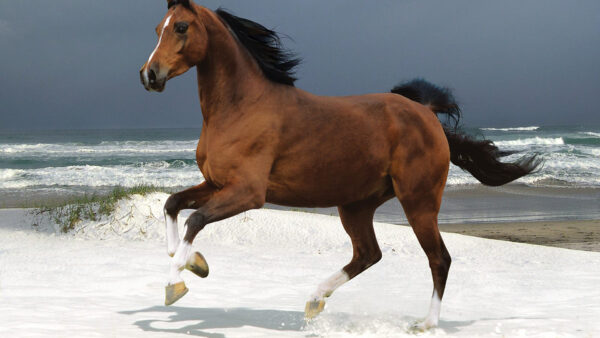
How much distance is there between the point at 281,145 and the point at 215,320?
57.6 inches

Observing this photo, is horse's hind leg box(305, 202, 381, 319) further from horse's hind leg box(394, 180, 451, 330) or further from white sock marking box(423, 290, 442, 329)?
white sock marking box(423, 290, 442, 329)

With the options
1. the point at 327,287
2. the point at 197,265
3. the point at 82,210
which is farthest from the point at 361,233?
the point at 82,210

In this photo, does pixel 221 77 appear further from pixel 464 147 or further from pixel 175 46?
pixel 464 147

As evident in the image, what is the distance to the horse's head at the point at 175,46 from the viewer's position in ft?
10.4

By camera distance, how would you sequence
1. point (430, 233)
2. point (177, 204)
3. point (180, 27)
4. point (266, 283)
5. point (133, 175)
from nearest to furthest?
point (180, 27), point (177, 204), point (430, 233), point (266, 283), point (133, 175)

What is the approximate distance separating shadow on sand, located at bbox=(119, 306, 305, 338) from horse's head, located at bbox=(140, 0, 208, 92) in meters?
1.59

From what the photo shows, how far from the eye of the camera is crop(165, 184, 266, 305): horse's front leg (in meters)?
3.18

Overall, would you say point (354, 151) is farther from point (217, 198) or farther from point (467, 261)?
point (467, 261)

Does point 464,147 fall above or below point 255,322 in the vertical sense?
above

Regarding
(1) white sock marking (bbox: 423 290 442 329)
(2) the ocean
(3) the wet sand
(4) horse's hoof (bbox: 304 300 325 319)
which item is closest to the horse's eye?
(4) horse's hoof (bbox: 304 300 325 319)

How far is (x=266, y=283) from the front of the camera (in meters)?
5.81

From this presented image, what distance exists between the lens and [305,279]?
20.0ft

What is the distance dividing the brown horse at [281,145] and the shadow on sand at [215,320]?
0.34m

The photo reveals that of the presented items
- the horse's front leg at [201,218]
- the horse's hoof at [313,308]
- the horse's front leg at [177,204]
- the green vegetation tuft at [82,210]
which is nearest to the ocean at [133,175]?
the green vegetation tuft at [82,210]
